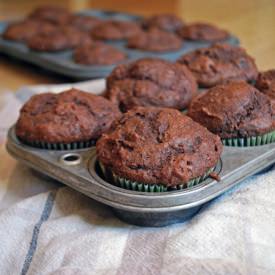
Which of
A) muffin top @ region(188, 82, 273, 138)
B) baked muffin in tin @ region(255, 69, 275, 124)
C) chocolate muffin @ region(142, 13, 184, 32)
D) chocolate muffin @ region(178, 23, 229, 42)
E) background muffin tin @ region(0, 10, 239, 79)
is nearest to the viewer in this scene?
muffin top @ region(188, 82, 273, 138)

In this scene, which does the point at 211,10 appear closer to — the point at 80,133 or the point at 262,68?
the point at 262,68

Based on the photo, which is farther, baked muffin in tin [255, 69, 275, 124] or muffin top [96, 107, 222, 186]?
baked muffin in tin [255, 69, 275, 124]

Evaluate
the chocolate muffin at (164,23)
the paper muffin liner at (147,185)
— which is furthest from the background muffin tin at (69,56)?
the paper muffin liner at (147,185)

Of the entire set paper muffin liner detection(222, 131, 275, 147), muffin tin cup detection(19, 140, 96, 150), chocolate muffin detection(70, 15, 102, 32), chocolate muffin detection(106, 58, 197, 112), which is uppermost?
chocolate muffin detection(106, 58, 197, 112)

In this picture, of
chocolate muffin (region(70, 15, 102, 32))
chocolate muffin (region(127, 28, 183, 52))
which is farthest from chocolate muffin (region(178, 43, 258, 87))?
chocolate muffin (region(70, 15, 102, 32))

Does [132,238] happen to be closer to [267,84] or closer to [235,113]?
[235,113]

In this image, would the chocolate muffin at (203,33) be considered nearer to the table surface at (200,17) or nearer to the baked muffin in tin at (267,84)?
the table surface at (200,17)

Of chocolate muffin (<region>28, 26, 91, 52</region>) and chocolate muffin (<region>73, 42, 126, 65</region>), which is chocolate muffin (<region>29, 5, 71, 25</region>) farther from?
chocolate muffin (<region>73, 42, 126, 65</region>)
